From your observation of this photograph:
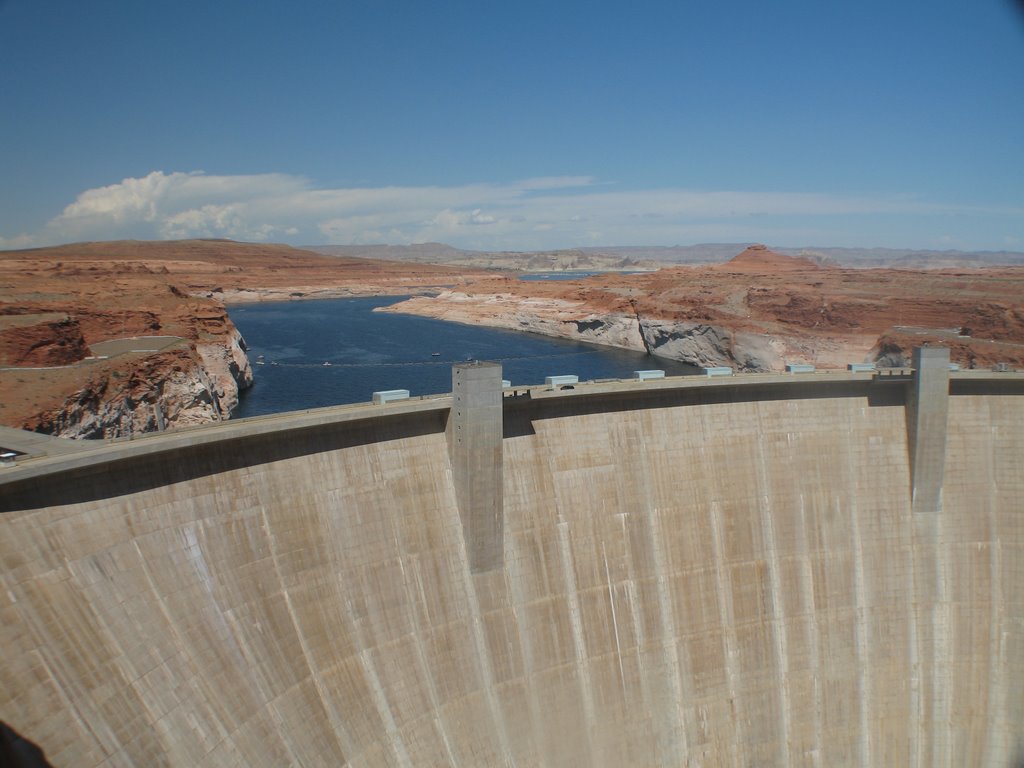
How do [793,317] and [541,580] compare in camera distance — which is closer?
[541,580]

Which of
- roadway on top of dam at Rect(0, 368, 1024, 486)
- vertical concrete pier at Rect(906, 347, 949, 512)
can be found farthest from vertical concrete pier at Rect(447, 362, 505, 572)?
vertical concrete pier at Rect(906, 347, 949, 512)

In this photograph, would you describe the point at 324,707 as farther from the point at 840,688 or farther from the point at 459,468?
the point at 840,688

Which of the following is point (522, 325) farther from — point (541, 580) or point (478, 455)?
point (478, 455)

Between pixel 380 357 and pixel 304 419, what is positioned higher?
pixel 304 419

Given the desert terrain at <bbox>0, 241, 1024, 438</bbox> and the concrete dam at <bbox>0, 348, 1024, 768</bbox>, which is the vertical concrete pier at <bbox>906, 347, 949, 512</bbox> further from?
the desert terrain at <bbox>0, 241, 1024, 438</bbox>

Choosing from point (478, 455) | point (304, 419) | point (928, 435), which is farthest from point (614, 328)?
point (304, 419)

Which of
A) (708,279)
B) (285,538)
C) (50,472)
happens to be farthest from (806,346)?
(50,472)
